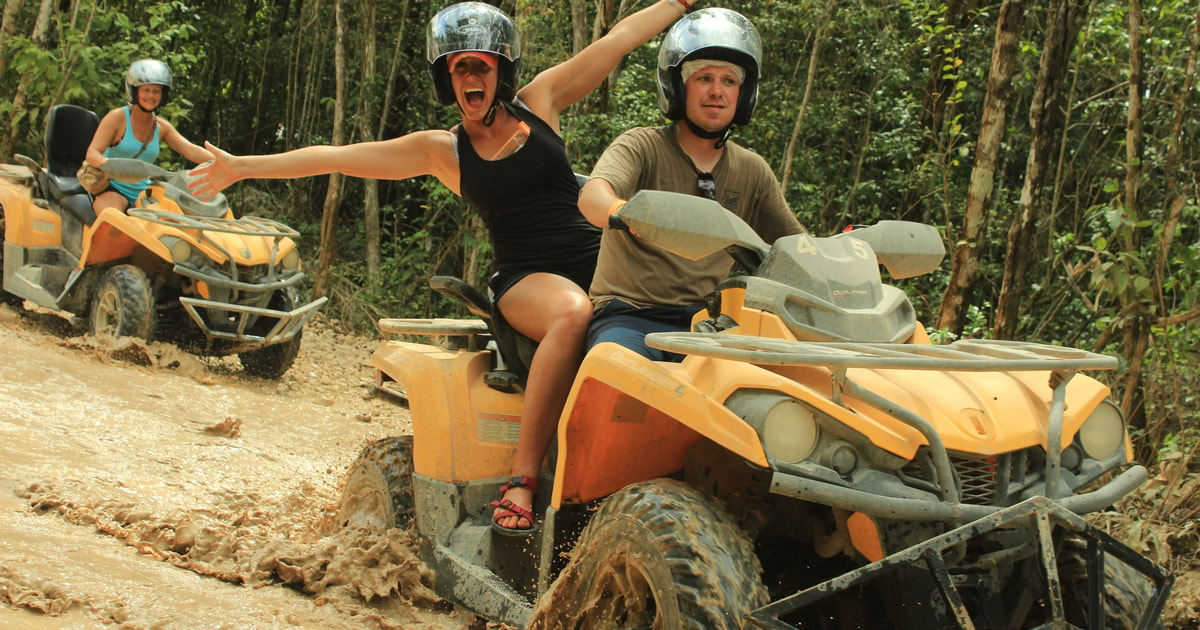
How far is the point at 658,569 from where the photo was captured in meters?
2.61

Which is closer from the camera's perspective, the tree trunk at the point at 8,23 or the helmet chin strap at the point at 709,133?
the helmet chin strap at the point at 709,133

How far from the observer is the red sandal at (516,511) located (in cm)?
367

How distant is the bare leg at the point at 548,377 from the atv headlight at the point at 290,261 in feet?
20.1

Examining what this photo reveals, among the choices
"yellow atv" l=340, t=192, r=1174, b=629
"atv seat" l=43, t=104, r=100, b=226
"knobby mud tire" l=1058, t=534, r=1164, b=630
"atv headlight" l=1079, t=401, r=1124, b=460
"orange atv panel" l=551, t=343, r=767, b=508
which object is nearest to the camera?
"yellow atv" l=340, t=192, r=1174, b=629

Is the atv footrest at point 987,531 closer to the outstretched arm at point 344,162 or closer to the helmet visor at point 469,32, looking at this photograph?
the outstretched arm at point 344,162

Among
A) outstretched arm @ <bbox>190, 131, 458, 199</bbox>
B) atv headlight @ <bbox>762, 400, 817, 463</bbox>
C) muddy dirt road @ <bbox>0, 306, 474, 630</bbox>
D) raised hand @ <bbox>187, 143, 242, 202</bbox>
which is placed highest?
outstretched arm @ <bbox>190, 131, 458, 199</bbox>

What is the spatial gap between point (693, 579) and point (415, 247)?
1334 centimetres

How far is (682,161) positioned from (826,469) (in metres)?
1.63

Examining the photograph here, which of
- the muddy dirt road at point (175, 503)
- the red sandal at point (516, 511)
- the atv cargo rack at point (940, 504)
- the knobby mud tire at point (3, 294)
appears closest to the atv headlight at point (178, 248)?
the muddy dirt road at point (175, 503)

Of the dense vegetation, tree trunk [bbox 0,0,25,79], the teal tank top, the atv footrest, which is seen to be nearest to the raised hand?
the atv footrest

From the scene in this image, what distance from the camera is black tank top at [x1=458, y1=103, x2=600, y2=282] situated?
164 inches

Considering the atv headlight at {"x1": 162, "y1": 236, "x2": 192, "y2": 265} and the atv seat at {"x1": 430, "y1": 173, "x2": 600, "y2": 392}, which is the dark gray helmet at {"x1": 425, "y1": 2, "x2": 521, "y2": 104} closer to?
the atv seat at {"x1": 430, "y1": 173, "x2": 600, "y2": 392}

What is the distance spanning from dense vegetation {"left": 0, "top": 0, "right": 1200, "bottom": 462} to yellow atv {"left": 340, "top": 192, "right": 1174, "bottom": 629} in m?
4.62

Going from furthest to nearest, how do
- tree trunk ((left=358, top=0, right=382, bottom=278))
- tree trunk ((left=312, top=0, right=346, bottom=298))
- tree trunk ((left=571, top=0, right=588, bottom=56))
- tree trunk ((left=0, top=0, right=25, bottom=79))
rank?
tree trunk ((left=358, top=0, right=382, bottom=278)) → tree trunk ((left=312, top=0, right=346, bottom=298)) → tree trunk ((left=0, top=0, right=25, bottom=79)) → tree trunk ((left=571, top=0, right=588, bottom=56))
